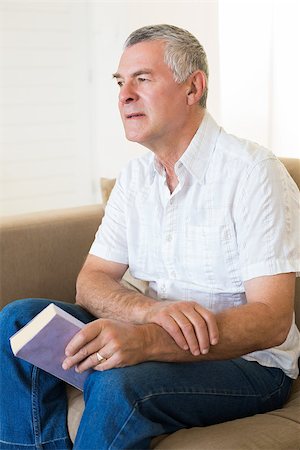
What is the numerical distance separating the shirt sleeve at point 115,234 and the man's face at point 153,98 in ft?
0.63

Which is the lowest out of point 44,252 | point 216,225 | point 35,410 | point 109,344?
point 35,410

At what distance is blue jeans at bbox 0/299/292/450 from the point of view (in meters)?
1.17

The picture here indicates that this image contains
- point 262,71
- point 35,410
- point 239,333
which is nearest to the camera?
point 239,333

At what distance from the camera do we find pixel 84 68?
374cm

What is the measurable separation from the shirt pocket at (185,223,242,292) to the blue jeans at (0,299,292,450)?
0.56 feet

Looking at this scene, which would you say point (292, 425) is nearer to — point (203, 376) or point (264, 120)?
point (203, 376)

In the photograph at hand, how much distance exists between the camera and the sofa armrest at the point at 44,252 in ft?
6.30

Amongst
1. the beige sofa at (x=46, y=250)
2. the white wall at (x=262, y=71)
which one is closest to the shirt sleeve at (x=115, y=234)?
the beige sofa at (x=46, y=250)

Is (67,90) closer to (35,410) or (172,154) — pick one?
(172,154)

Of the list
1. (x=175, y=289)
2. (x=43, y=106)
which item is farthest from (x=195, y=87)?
(x=43, y=106)

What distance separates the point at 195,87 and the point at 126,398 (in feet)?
2.29

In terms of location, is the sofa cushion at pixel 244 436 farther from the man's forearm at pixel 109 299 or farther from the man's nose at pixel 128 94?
the man's nose at pixel 128 94

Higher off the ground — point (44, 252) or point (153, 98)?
point (153, 98)

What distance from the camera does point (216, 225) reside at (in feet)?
4.78
